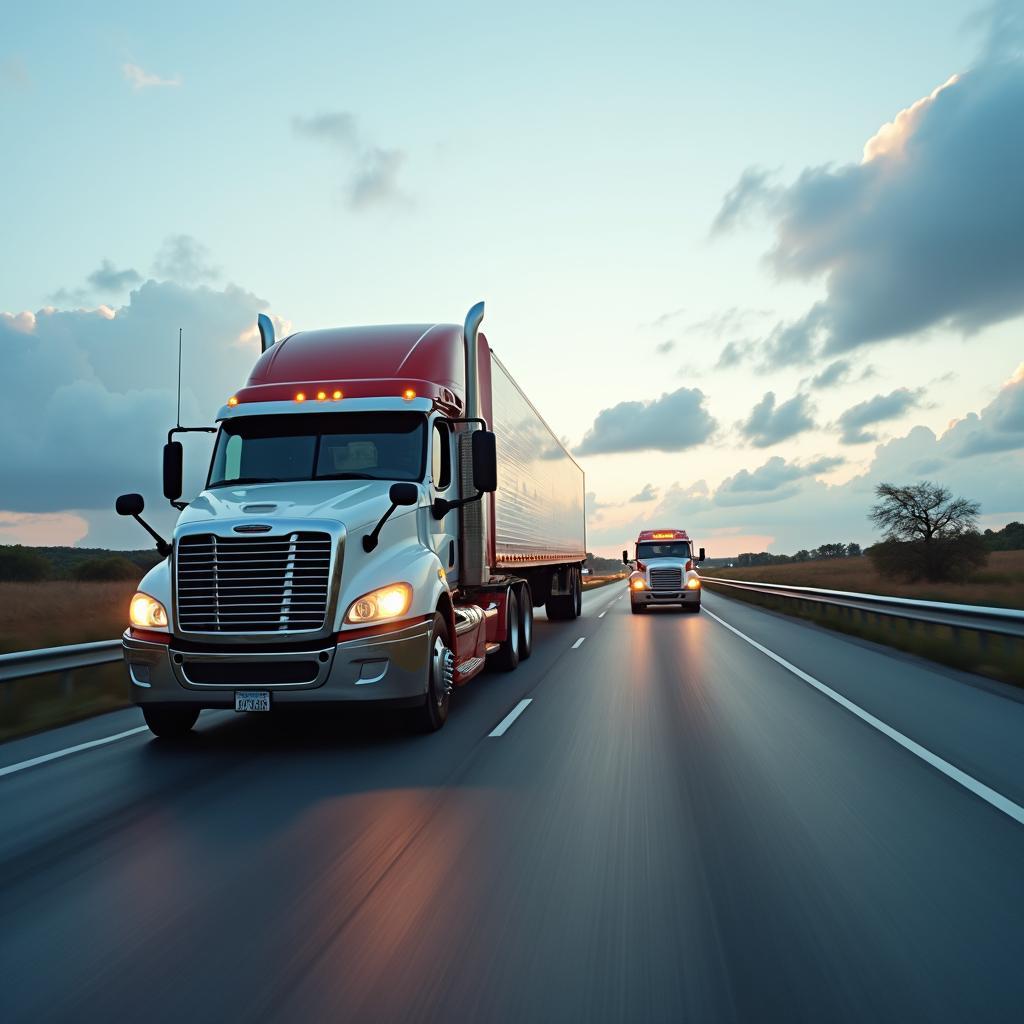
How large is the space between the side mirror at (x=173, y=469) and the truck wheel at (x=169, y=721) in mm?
2339

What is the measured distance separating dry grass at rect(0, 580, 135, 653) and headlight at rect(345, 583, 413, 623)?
26.1ft

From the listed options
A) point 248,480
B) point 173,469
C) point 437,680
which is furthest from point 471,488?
point 173,469

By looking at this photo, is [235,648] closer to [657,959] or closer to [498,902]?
[498,902]

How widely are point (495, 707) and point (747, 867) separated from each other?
593 centimetres

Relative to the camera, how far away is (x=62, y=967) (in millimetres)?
3816

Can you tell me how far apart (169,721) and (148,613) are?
1.16m

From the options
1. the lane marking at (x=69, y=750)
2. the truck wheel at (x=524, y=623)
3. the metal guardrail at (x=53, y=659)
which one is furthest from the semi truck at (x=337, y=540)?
the metal guardrail at (x=53, y=659)

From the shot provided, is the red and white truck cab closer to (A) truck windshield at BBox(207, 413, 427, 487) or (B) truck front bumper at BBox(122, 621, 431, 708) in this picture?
(A) truck windshield at BBox(207, 413, 427, 487)

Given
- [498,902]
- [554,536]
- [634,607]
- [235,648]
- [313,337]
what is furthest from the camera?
[634,607]

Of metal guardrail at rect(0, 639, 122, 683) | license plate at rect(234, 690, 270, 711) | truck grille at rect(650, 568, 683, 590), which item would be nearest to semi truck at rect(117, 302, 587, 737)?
license plate at rect(234, 690, 270, 711)

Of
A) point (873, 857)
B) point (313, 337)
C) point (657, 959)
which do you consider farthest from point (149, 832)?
point (313, 337)

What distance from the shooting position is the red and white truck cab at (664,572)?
99.5ft

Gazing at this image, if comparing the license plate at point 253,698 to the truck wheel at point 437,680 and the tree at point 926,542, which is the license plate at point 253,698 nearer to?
the truck wheel at point 437,680

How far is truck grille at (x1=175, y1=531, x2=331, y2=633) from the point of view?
811 cm
